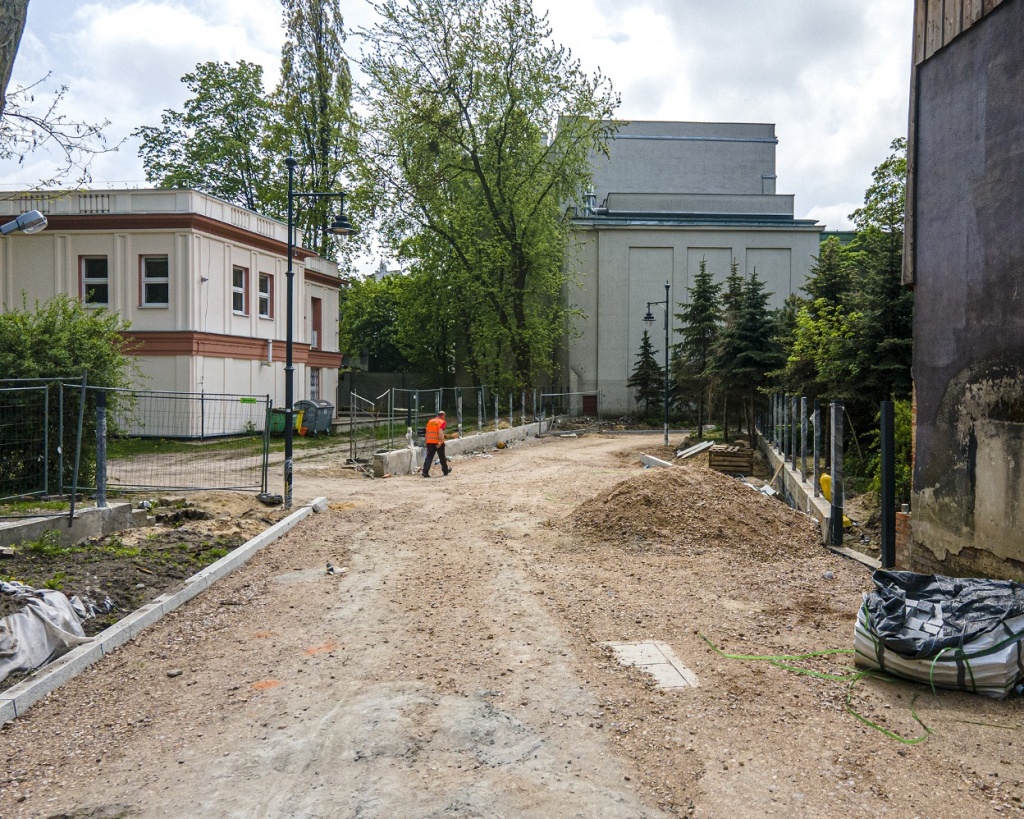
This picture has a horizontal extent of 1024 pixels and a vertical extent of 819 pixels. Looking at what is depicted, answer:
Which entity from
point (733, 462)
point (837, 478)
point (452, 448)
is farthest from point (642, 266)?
point (837, 478)

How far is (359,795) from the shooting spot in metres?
4.34

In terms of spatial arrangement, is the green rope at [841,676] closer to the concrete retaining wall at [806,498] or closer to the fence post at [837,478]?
the concrete retaining wall at [806,498]

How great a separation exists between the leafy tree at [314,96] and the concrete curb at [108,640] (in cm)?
3370

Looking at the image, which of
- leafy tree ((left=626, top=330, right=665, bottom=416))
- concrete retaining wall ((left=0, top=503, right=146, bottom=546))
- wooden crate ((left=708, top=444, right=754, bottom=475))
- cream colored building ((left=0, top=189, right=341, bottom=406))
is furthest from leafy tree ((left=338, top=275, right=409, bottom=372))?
concrete retaining wall ((left=0, top=503, right=146, bottom=546))

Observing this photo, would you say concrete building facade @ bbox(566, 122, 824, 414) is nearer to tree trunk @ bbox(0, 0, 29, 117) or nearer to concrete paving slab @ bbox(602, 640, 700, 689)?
tree trunk @ bbox(0, 0, 29, 117)

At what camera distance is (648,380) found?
4725cm

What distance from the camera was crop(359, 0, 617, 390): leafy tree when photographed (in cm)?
3669

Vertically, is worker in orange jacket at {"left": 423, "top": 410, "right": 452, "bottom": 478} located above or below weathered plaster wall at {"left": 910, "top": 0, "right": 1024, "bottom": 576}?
below

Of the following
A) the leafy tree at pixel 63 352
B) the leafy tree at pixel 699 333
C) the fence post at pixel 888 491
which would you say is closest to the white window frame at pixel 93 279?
the leafy tree at pixel 63 352

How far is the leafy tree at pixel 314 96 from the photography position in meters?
41.4

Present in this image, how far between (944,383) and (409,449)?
16620 millimetres

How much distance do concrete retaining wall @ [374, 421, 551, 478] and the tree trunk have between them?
14.5 metres

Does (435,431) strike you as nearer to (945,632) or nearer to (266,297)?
(266,297)

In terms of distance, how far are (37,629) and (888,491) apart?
8.62 meters
